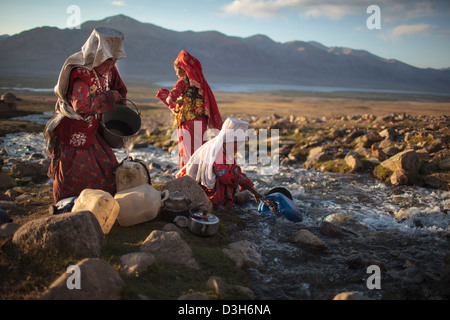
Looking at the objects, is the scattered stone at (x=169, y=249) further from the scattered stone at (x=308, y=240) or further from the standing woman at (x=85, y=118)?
the scattered stone at (x=308, y=240)

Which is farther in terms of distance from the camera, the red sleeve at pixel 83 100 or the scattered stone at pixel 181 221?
the scattered stone at pixel 181 221

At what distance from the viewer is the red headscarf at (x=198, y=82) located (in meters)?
5.36

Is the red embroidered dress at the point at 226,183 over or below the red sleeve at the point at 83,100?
below

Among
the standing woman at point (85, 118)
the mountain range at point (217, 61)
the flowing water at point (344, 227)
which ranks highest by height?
the mountain range at point (217, 61)

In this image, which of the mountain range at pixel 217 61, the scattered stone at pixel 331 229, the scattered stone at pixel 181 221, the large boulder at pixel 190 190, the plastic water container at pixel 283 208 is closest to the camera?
the scattered stone at pixel 181 221

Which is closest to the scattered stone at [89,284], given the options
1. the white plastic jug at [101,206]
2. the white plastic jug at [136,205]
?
the white plastic jug at [101,206]

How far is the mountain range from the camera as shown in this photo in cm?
6819

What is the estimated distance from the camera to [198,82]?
541cm

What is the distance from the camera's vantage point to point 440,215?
5.02m

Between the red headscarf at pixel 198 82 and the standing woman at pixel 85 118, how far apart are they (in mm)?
1574

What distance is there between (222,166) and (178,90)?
58.0 inches

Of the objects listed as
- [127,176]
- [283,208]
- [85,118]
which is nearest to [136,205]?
[127,176]

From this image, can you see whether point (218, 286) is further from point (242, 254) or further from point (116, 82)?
point (116, 82)

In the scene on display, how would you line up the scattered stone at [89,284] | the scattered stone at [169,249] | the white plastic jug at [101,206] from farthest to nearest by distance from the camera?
1. the white plastic jug at [101,206]
2. the scattered stone at [169,249]
3. the scattered stone at [89,284]
